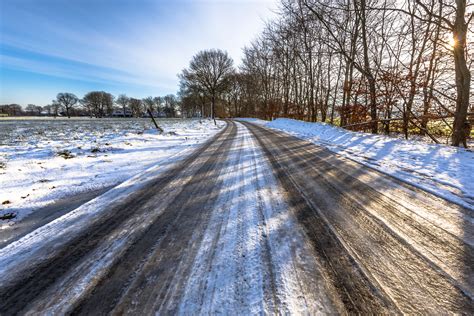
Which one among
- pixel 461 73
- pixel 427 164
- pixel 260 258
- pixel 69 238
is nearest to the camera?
pixel 260 258

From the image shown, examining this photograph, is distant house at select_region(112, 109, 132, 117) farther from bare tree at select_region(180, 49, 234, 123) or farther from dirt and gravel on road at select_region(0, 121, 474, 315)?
dirt and gravel on road at select_region(0, 121, 474, 315)

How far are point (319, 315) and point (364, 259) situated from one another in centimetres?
80

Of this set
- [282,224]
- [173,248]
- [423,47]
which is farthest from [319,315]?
[423,47]

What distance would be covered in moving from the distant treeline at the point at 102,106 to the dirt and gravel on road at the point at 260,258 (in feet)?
297

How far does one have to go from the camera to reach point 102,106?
3524 inches

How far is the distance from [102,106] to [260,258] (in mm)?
108506

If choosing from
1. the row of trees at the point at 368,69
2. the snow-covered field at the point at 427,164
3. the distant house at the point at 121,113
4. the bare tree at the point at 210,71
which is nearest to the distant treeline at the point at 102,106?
the distant house at the point at 121,113

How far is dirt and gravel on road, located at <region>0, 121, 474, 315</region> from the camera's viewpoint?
1419 millimetres

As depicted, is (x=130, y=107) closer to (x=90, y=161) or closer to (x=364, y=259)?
(x=90, y=161)

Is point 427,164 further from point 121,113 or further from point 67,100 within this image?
point 67,100

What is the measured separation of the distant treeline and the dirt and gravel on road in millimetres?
90552

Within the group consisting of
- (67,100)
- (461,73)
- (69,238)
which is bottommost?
(69,238)

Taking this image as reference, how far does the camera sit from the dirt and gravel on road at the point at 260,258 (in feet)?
4.66

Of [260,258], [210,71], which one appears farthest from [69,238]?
[210,71]
